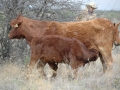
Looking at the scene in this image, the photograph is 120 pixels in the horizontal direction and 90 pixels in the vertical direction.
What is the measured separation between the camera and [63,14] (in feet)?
39.9

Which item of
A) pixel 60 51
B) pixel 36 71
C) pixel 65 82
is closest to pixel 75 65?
pixel 60 51

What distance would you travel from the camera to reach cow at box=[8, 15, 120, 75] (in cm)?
1002

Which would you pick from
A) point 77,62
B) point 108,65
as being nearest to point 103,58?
point 108,65

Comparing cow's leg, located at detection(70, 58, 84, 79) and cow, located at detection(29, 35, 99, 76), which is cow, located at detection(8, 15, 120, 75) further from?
cow's leg, located at detection(70, 58, 84, 79)

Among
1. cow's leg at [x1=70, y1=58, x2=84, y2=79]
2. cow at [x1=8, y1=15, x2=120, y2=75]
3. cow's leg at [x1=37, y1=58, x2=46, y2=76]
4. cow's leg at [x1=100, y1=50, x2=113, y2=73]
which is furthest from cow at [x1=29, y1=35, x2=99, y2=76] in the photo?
cow's leg at [x1=100, y1=50, x2=113, y2=73]

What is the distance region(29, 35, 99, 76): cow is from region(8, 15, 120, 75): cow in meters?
0.53

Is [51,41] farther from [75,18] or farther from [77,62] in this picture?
[75,18]

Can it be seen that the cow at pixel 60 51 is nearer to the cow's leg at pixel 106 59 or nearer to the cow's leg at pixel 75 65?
the cow's leg at pixel 75 65

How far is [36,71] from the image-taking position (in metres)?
9.59

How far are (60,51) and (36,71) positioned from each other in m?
0.84

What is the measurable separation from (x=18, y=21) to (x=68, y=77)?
82.9 inches

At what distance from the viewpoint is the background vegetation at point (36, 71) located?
27.1ft

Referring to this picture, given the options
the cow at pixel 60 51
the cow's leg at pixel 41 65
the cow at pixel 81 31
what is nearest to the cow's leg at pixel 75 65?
the cow at pixel 60 51

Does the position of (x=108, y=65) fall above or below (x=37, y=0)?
below
